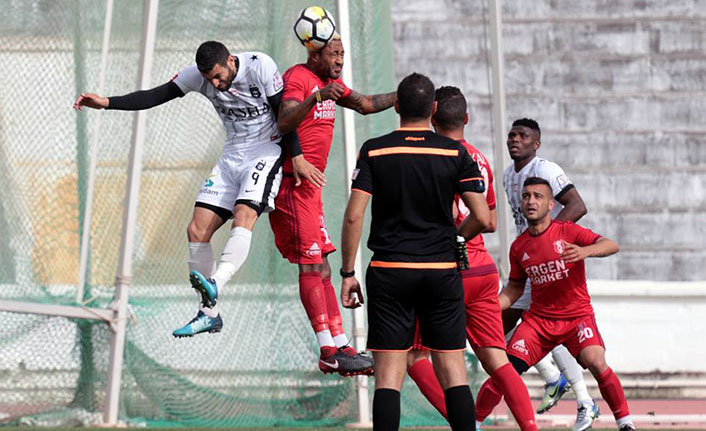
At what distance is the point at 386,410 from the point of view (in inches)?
341

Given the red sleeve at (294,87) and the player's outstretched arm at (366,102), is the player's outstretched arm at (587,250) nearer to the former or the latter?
the player's outstretched arm at (366,102)

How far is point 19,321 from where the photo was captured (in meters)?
12.8

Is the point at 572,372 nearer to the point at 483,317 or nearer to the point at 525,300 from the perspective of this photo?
the point at 525,300

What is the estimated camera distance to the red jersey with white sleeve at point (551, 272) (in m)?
10.8

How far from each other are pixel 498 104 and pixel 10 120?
4965mm

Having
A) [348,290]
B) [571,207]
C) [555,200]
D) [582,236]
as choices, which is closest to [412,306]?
[348,290]

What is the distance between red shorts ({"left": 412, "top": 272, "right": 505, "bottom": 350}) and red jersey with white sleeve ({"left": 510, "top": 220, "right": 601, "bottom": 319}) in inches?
43.4

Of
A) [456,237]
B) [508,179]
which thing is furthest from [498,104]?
[456,237]

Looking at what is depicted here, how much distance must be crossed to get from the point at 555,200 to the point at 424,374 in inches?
100

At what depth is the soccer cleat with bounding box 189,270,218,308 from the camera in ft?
31.0

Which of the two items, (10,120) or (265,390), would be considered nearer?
(10,120)

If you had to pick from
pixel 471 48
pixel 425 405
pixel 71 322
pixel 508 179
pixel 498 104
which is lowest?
pixel 425 405

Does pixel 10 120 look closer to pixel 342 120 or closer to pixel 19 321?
pixel 19 321

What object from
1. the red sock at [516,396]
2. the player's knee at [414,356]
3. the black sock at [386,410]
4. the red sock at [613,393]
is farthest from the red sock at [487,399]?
the black sock at [386,410]
